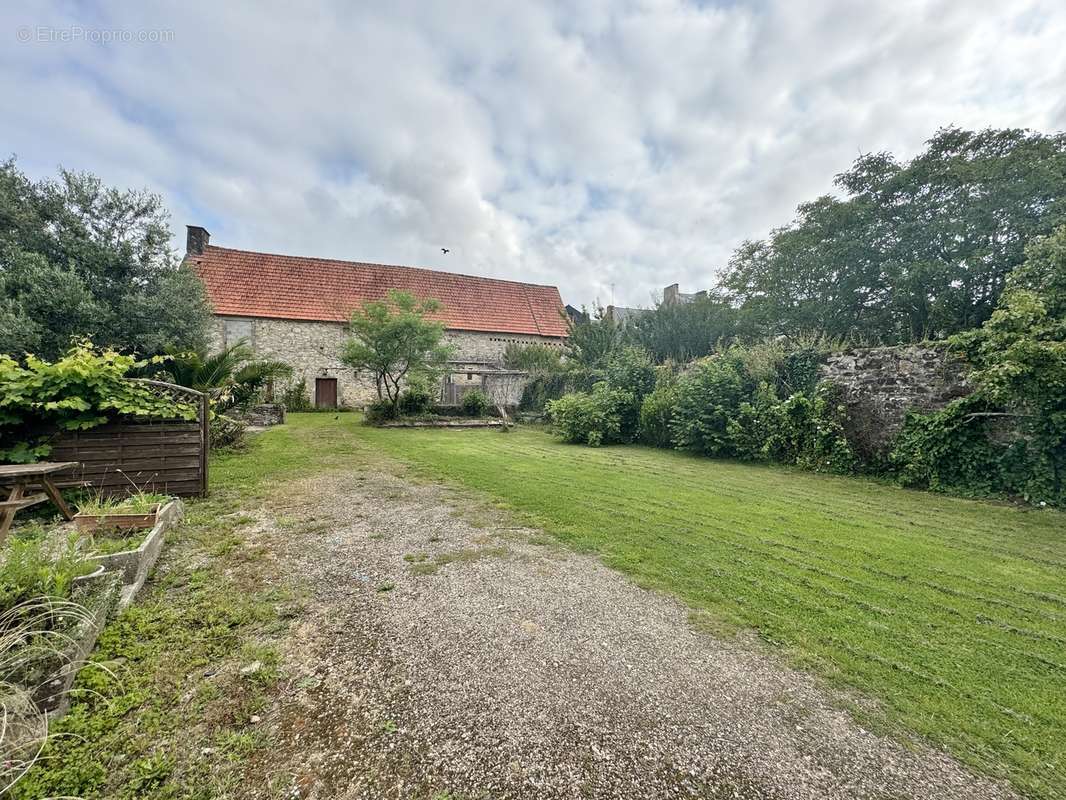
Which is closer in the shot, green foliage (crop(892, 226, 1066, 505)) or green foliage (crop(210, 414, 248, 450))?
green foliage (crop(892, 226, 1066, 505))

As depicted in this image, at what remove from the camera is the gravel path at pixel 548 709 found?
4.77ft

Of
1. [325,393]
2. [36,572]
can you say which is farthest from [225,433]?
[325,393]

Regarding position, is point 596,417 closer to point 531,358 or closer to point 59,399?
point 59,399

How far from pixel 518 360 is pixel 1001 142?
1830 centimetres

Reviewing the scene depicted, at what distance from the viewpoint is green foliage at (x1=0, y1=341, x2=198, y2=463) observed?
12.8ft

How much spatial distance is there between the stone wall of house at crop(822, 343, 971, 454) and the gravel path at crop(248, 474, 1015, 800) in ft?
21.0

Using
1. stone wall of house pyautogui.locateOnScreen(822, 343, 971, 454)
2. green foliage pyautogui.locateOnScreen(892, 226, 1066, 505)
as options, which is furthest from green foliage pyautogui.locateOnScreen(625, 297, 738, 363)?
green foliage pyautogui.locateOnScreen(892, 226, 1066, 505)

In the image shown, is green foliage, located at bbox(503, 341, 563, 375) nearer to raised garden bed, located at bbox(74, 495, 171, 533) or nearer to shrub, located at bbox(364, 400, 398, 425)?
shrub, located at bbox(364, 400, 398, 425)

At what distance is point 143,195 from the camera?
11.2 metres

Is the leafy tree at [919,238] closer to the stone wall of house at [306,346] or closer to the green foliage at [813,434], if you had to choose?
the green foliage at [813,434]

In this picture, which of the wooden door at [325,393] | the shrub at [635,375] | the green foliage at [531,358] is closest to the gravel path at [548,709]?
the shrub at [635,375]

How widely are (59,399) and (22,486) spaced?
1.38 m

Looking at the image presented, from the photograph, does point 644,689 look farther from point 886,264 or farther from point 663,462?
point 886,264

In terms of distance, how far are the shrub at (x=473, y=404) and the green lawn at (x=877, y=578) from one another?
8961mm
